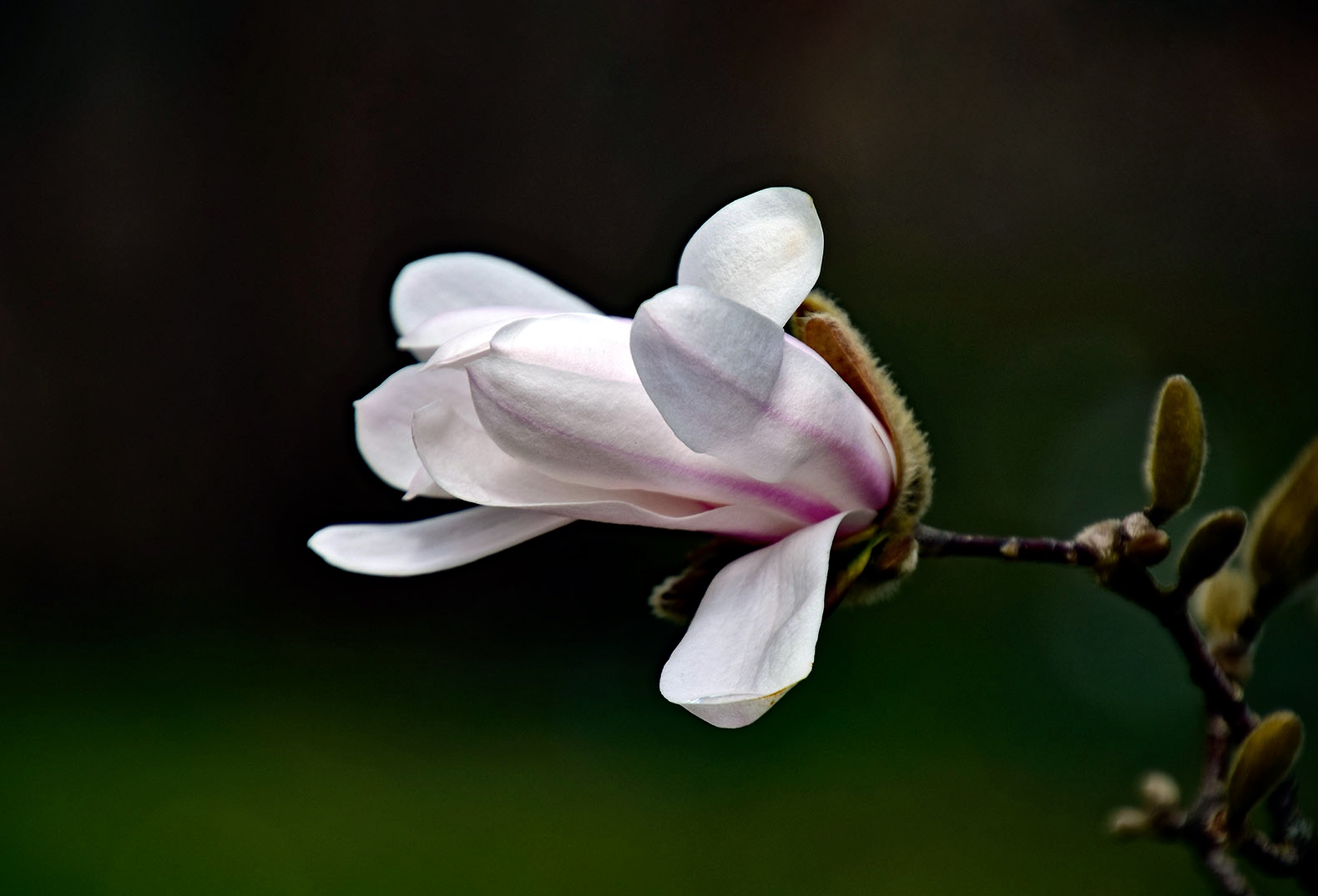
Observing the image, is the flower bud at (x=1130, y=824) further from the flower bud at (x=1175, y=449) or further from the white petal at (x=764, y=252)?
the white petal at (x=764, y=252)

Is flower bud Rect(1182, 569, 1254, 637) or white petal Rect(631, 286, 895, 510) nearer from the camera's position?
white petal Rect(631, 286, 895, 510)

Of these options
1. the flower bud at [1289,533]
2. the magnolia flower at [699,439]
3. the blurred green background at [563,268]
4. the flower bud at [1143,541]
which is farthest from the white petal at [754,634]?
the blurred green background at [563,268]

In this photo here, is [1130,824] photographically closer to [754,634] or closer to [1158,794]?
[1158,794]

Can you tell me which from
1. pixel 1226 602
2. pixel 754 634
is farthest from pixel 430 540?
pixel 1226 602

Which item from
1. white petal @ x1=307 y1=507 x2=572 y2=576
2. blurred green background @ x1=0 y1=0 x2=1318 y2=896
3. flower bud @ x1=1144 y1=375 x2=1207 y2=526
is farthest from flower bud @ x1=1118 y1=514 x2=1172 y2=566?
blurred green background @ x1=0 y1=0 x2=1318 y2=896

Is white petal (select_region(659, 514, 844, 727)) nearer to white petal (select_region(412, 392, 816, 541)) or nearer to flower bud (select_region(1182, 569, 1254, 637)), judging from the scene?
white petal (select_region(412, 392, 816, 541))

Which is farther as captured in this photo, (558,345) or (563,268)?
(563,268)
